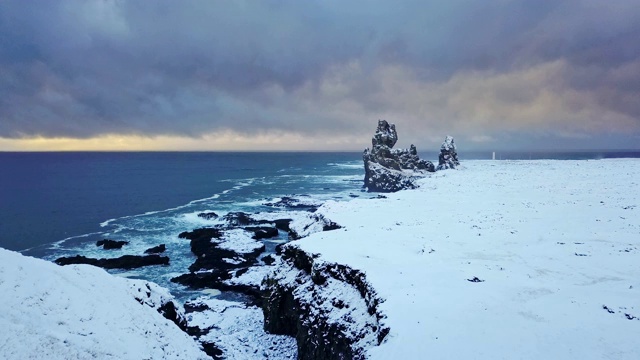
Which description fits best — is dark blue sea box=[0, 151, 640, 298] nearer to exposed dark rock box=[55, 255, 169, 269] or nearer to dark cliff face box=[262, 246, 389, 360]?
exposed dark rock box=[55, 255, 169, 269]

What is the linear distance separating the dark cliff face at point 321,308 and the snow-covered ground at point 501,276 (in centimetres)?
96

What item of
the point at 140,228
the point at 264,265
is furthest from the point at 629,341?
the point at 140,228

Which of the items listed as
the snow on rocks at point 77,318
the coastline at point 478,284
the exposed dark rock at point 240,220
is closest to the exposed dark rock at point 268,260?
the coastline at point 478,284

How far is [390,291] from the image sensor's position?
19.6 m

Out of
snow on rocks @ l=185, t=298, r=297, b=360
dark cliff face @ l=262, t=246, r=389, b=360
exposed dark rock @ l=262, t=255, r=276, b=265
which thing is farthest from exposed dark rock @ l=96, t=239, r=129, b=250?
dark cliff face @ l=262, t=246, r=389, b=360

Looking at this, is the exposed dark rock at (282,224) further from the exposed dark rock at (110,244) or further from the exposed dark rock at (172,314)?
the exposed dark rock at (172,314)

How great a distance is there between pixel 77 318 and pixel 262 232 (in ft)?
114

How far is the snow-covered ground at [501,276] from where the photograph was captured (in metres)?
15.0

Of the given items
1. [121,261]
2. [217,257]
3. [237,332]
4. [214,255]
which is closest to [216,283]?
[217,257]

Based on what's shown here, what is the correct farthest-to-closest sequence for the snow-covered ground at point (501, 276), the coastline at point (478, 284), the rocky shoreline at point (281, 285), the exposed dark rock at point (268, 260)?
the exposed dark rock at point (268, 260)
the rocky shoreline at point (281, 285)
the coastline at point (478, 284)
the snow-covered ground at point (501, 276)

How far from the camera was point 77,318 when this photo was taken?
16641mm

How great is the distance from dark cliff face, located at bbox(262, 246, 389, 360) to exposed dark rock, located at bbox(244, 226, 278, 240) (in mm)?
22692

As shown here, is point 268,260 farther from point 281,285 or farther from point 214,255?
point 281,285

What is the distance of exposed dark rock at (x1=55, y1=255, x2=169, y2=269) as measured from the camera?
1541 inches
